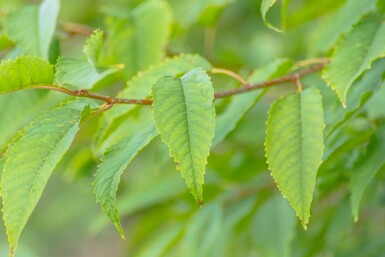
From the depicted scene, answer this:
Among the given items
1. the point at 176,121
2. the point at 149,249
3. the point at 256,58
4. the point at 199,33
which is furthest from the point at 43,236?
the point at 176,121

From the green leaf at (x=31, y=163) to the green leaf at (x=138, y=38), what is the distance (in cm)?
52

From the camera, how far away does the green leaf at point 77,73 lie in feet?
3.18

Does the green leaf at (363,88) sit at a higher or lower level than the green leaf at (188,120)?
lower

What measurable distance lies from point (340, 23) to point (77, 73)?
0.58 metres

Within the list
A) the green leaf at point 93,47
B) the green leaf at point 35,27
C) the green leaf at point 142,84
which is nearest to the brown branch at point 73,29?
the green leaf at point 35,27

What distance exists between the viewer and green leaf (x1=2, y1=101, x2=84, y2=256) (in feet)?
2.79

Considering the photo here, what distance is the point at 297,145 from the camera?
0.99 m

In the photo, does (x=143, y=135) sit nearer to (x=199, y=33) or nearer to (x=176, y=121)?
(x=176, y=121)

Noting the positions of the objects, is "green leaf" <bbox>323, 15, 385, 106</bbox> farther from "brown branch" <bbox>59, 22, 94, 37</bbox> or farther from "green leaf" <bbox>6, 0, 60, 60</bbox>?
"brown branch" <bbox>59, 22, 94, 37</bbox>

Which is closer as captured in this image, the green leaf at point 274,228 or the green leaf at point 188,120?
the green leaf at point 188,120

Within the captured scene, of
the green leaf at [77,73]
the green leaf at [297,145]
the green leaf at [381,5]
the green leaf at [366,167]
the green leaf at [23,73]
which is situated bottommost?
the green leaf at [366,167]

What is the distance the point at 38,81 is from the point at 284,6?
1.21 ft

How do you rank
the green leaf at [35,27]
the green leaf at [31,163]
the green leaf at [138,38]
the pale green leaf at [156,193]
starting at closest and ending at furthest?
the green leaf at [31,163] < the green leaf at [35,27] < the green leaf at [138,38] < the pale green leaf at [156,193]

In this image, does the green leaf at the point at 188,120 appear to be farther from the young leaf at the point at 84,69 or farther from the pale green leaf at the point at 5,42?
the pale green leaf at the point at 5,42
